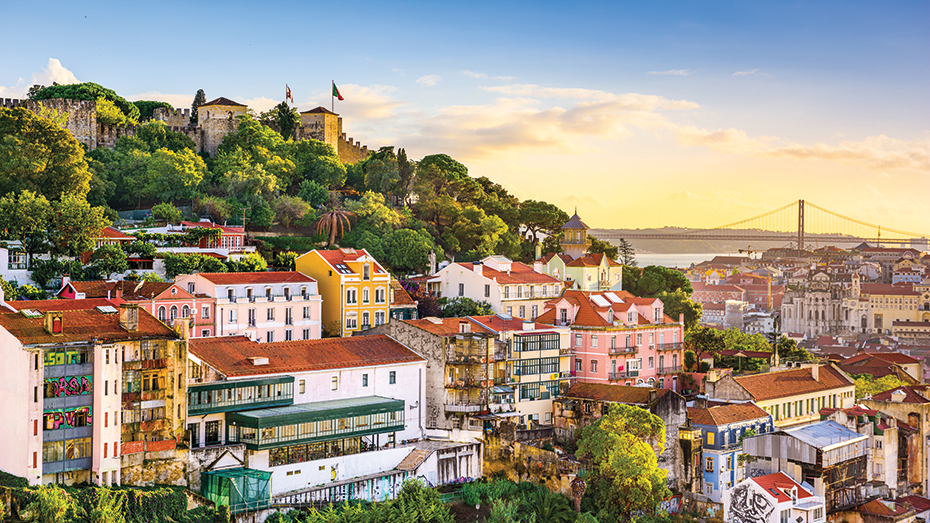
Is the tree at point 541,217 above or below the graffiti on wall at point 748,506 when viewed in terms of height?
above

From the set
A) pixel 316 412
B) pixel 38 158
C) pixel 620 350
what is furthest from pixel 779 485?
pixel 38 158

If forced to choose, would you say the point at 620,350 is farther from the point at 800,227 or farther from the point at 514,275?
the point at 800,227

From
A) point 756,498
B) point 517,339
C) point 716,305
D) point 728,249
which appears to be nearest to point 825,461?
point 756,498

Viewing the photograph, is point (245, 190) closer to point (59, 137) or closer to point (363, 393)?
point (59, 137)

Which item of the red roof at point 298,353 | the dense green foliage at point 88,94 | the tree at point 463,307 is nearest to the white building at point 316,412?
the red roof at point 298,353

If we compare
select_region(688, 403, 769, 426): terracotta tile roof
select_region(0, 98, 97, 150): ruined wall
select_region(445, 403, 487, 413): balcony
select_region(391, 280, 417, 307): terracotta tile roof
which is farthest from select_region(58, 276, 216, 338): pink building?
select_region(0, 98, 97, 150): ruined wall

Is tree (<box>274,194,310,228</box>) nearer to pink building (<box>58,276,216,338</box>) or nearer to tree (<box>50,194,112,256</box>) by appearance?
tree (<box>50,194,112,256</box>)

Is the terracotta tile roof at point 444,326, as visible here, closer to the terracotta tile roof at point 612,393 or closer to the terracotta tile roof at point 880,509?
the terracotta tile roof at point 612,393
